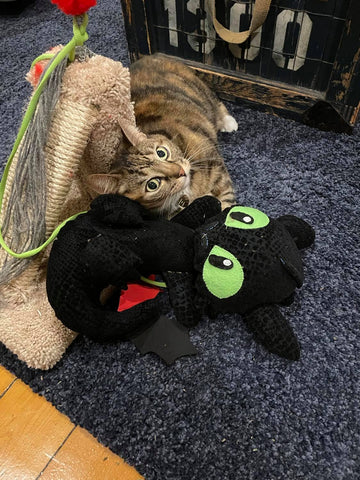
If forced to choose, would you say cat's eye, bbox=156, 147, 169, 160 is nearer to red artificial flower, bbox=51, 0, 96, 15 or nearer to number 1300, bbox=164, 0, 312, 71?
red artificial flower, bbox=51, 0, 96, 15

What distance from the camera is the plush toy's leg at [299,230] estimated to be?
0.91 metres

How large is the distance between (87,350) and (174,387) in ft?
0.71

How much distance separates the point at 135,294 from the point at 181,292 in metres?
0.13

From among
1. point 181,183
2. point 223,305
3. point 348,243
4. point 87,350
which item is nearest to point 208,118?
point 181,183

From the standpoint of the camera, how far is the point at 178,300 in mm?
807

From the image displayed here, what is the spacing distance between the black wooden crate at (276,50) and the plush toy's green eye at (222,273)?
762mm

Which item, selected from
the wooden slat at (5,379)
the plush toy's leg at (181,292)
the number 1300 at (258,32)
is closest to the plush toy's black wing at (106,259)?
the plush toy's leg at (181,292)

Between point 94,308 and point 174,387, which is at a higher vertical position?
point 94,308

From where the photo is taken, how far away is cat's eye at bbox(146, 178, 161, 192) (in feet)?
2.94

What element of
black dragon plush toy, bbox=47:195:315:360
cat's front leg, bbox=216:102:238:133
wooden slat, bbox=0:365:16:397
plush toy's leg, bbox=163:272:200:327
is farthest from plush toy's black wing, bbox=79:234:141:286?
cat's front leg, bbox=216:102:238:133

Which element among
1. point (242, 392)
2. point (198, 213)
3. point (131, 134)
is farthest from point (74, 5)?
point (242, 392)

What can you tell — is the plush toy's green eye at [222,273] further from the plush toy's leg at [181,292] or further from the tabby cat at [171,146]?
the tabby cat at [171,146]

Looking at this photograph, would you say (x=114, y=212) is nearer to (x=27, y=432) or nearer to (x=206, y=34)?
(x=27, y=432)

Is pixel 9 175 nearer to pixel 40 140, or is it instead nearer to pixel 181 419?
pixel 40 140
